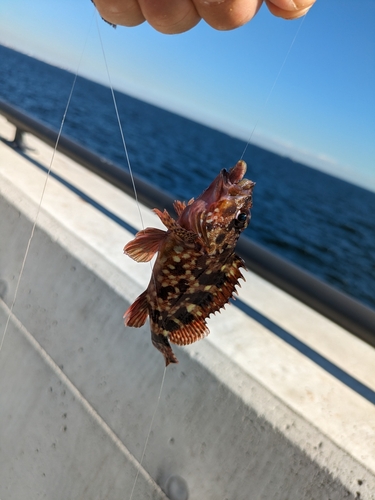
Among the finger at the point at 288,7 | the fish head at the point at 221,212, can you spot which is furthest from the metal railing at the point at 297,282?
the finger at the point at 288,7

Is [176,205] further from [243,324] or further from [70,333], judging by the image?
[70,333]

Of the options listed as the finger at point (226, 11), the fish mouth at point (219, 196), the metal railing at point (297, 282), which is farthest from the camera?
the metal railing at point (297, 282)

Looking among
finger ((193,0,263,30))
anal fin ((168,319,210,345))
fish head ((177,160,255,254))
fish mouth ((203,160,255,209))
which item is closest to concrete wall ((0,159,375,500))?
anal fin ((168,319,210,345))

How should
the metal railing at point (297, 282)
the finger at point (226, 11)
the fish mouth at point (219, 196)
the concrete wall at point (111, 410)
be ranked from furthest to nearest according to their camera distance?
the metal railing at point (297, 282) → the concrete wall at point (111, 410) → the fish mouth at point (219, 196) → the finger at point (226, 11)

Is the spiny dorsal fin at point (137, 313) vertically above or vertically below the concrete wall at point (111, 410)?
above

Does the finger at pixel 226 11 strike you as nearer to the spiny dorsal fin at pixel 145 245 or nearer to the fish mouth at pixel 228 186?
the fish mouth at pixel 228 186

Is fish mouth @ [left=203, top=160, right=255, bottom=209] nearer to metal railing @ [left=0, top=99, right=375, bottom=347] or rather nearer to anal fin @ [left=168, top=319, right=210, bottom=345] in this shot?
anal fin @ [left=168, top=319, right=210, bottom=345]

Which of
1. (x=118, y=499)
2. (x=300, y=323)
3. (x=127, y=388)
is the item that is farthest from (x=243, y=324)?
(x=118, y=499)
